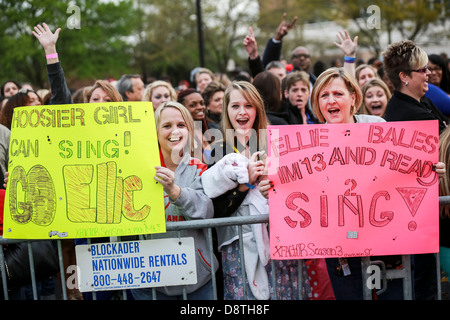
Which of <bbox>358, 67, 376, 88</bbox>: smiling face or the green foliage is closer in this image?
<bbox>358, 67, 376, 88</bbox>: smiling face

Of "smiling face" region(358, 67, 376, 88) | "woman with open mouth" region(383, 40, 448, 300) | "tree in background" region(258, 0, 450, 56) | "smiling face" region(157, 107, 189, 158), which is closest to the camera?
"smiling face" region(157, 107, 189, 158)

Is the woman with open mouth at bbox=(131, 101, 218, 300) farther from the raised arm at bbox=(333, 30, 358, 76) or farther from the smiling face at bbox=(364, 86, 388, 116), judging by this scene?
the smiling face at bbox=(364, 86, 388, 116)

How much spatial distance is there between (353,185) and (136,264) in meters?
1.39

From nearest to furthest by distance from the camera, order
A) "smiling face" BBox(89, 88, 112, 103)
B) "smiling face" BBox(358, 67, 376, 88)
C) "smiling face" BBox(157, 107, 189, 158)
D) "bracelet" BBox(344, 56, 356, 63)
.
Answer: "smiling face" BBox(157, 107, 189, 158)
"smiling face" BBox(89, 88, 112, 103)
"bracelet" BBox(344, 56, 356, 63)
"smiling face" BBox(358, 67, 376, 88)

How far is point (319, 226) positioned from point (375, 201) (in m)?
0.37

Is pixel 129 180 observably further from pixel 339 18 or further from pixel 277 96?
pixel 339 18

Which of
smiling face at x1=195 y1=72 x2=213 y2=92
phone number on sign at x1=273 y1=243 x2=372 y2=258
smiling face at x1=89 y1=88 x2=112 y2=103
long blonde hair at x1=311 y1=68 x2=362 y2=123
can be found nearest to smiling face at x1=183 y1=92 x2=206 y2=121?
smiling face at x1=89 y1=88 x2=112 y2=103

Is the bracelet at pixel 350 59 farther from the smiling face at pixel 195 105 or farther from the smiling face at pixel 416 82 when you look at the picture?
the smiling face at pixel 195 105

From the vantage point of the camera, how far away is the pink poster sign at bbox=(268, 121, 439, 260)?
3.17m

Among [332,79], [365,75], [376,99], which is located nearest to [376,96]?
[376,99]

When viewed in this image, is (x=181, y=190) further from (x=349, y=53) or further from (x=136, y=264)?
(x=349, y=53)

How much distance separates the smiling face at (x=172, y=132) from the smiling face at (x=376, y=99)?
2723 mm

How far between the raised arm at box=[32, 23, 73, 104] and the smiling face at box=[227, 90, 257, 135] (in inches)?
56.0
